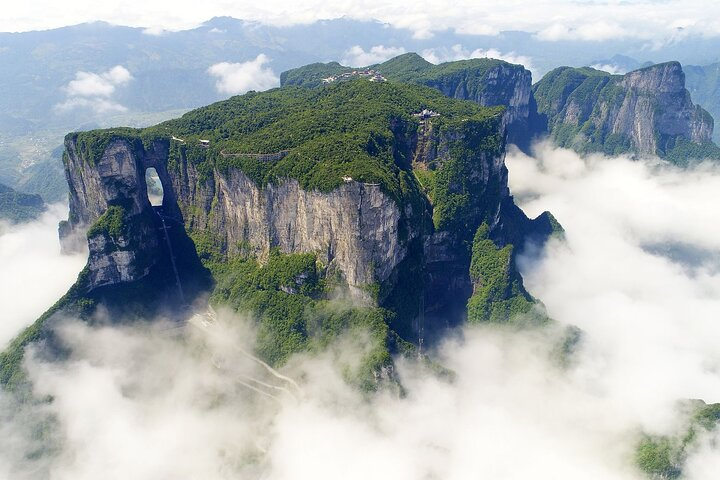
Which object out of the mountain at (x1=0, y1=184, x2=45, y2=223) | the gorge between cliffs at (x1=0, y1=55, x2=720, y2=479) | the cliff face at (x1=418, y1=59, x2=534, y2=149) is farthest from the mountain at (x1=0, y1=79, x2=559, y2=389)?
the cliff face at (x1=418, y1=59, x2=534, y2=149)

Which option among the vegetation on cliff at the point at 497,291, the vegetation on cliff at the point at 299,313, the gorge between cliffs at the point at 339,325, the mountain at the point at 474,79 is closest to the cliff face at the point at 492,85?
the mountain at the point at 474,79

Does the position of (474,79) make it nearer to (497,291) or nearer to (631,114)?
(631,114)

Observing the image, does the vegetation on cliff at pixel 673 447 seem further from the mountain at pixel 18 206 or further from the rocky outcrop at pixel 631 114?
the mountain at pixel 18 206

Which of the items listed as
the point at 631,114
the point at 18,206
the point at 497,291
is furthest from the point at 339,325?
the point at 631,114

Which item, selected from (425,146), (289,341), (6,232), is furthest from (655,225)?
(6,232)

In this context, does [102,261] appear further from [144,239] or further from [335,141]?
[335,141]

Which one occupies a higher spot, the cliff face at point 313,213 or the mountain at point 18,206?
the cliff face at point 313,213
